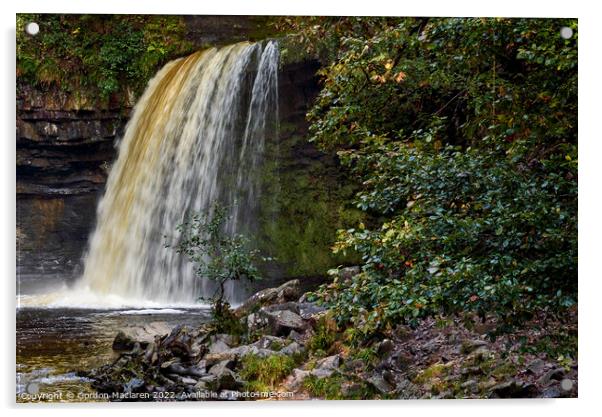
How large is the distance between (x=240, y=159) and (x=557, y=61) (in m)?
2.43

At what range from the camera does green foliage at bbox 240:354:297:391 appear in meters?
4.06

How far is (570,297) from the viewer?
3.69m

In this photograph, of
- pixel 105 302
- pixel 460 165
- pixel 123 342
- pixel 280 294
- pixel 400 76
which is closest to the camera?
pixel 460 165

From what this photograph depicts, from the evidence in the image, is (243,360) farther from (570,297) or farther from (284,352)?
(570,297)

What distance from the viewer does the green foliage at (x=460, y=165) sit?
3.41m

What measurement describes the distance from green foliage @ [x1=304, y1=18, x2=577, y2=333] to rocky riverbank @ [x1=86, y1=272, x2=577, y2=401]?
0.47m

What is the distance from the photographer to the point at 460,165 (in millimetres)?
3580

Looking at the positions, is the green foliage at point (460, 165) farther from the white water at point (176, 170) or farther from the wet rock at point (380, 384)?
the white water at point (176, 170)

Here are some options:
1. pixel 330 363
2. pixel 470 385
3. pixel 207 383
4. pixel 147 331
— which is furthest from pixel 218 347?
pixel 470 385

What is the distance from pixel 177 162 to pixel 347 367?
7.14 feet

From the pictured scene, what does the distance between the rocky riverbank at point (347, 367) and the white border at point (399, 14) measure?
0.07 metres

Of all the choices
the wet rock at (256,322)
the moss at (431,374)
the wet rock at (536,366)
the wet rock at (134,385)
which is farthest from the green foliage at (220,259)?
the wet rock at (536,366)

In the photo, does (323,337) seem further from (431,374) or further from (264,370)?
(431,374)

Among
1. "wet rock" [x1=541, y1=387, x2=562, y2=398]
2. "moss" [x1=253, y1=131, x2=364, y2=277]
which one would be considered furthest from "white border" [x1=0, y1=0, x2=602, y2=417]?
"moss" [x1=253, y1=131, x2=364, y2=277]
